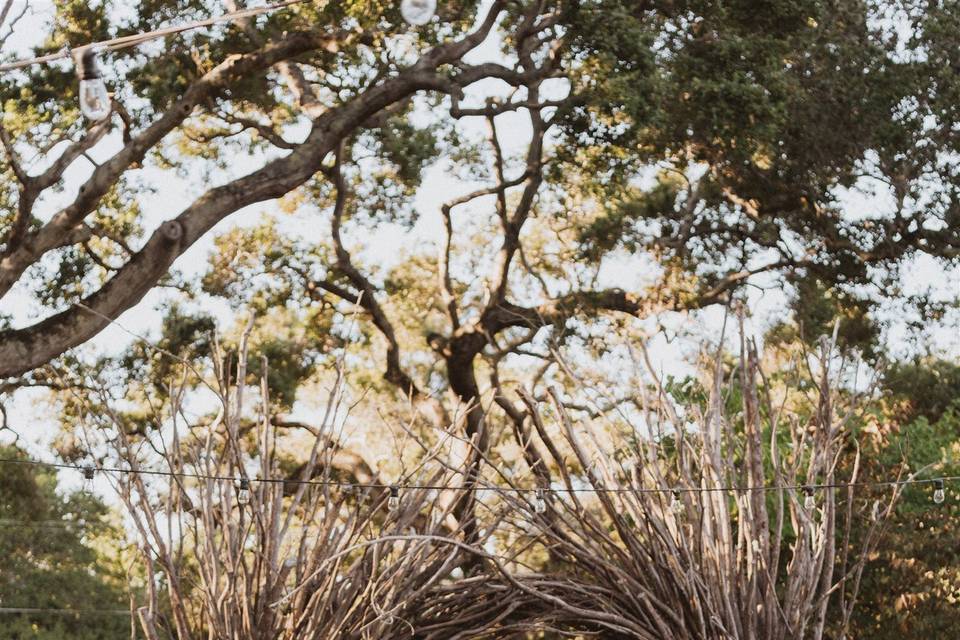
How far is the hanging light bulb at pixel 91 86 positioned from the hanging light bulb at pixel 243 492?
167cm

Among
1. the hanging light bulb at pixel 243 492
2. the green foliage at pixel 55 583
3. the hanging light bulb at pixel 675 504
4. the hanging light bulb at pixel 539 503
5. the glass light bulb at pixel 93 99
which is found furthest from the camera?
the green foliage at pixel 55 583

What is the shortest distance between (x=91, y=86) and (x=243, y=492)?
5.75ft

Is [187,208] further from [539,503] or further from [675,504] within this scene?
[675,504]

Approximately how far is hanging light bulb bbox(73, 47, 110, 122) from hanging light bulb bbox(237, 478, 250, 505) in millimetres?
1671

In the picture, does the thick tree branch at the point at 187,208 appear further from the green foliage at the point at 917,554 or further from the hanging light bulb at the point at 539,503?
the green foliage at the point at 917,554

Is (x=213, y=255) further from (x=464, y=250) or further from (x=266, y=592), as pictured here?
(x=266, y=592)

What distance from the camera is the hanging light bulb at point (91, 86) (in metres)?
2.81

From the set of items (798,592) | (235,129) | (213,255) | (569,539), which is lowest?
(798,592)

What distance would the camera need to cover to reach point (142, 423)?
9312 mm

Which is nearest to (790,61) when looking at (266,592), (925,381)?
(925,381)

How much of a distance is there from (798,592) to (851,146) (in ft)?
13.4

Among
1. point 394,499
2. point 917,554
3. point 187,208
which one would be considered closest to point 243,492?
point 394,499

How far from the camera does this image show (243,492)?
423 cm

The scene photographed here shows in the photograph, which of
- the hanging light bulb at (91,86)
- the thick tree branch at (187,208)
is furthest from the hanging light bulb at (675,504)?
the thick tree branch at (187,208)
